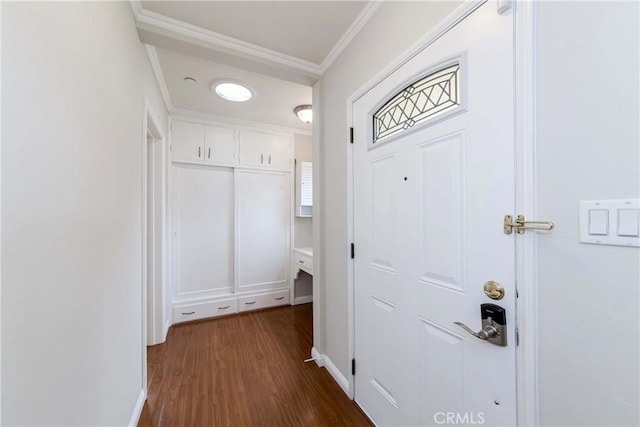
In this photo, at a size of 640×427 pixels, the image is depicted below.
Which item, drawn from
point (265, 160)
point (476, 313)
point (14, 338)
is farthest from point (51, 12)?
point (265, 160)

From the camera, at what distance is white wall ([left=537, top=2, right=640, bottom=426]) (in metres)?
0.58

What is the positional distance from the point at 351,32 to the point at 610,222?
1687mm

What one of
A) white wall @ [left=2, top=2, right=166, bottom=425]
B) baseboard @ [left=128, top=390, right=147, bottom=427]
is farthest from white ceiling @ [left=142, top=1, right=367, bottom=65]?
baseboard @ [left=128, top=390, right=147, bottom=427]

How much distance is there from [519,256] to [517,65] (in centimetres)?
62

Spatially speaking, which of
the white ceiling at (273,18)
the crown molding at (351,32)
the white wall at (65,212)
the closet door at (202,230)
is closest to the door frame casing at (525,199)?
the crown molding at (351,32)

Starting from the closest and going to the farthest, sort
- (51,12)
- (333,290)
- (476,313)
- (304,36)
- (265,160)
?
(51,12) → (476,313) → (304,36) → (333,290) → (265,160)

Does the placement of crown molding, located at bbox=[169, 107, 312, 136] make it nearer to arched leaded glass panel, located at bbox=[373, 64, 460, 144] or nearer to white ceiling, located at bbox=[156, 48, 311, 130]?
white ceiling, located at bbox=[156, 48, 311, 130]

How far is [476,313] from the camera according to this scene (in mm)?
912

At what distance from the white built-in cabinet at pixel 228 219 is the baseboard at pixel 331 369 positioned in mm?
1413

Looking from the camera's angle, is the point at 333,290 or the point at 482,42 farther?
the point at 333,290

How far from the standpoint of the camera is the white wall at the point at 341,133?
1263mm

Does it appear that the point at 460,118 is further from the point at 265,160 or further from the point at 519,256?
the point at 265,160

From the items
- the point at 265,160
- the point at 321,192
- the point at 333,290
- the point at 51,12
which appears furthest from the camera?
the point at 265,160

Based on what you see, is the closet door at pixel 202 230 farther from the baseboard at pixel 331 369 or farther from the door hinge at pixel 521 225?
the door hinge at pixel 521 225
